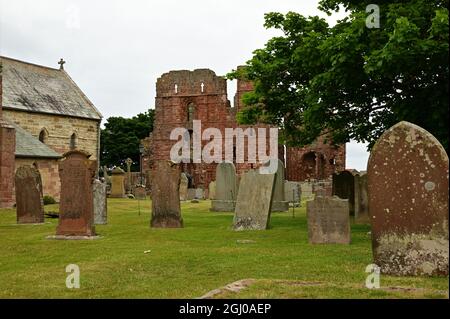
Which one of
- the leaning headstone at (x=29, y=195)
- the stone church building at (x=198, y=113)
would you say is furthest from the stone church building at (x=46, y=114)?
the leaning headstone at (x=29, y=195)

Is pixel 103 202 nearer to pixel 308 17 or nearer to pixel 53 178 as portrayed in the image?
pixel 308 17

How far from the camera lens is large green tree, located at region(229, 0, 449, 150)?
9.91 m

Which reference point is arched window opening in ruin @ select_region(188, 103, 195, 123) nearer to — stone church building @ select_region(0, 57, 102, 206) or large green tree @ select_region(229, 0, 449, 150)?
stone church building @ select_region(0, 57, 102, 206)

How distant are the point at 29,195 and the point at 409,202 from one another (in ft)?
38.1

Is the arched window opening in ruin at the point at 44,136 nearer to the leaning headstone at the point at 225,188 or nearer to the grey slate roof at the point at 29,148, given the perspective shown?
the grey slate roof at the point at 29,148

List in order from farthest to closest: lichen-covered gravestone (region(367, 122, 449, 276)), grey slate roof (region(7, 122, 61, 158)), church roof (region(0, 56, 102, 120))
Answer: church roof (region(0, 56, 102, 120))
grey slate roof (region(7, 122, 61, 158))
lichen-covered gravestone (region(367, 122, 449, 276))

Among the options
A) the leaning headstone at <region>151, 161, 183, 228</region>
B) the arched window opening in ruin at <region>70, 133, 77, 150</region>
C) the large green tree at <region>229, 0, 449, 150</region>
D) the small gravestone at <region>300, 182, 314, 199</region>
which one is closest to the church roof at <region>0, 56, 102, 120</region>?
the arched window opening in ruin at <region>70, 133, 77, 150</region>

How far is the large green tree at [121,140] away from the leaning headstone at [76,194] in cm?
5599

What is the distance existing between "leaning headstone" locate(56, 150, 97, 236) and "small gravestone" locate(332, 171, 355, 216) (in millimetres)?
7763

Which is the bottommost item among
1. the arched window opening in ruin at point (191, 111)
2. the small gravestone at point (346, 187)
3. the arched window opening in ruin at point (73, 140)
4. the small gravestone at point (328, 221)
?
the small gravestone at point (328, 221)

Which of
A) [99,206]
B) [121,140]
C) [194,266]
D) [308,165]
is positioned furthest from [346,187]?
[121,140]

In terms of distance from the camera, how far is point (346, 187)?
16500 mm

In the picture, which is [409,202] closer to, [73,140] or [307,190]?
A: [307,190]

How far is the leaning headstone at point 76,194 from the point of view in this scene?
39.2 feet
